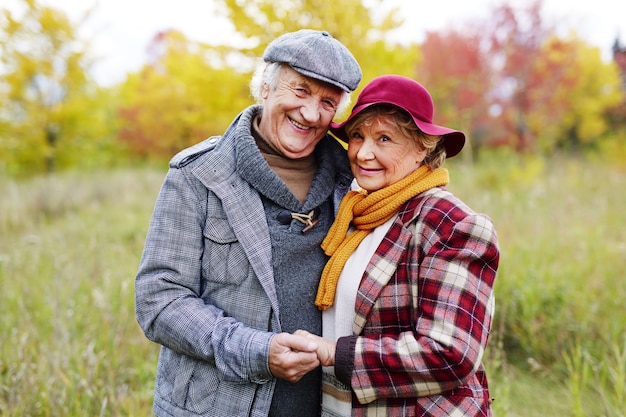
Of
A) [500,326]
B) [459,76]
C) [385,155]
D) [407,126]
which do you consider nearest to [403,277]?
[385,155]

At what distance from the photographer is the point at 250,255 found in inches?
69.8

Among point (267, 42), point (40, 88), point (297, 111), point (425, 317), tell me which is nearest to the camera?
point (425, 317)

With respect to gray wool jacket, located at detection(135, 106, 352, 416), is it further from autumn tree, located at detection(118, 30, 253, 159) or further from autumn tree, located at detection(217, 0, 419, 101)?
autumn tree, located at detection(118, 30, 253, 159)

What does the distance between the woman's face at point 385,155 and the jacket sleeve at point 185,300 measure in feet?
2.08

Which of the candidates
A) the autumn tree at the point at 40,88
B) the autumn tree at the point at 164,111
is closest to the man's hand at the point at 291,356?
the autumn tree at the point at 164,111

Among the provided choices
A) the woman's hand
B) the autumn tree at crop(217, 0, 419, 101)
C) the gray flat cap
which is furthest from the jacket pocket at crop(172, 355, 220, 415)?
the autumn tree at crop(217, 0, 419, 101)

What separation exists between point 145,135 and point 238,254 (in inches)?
730

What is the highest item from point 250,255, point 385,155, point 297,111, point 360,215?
point 297,111

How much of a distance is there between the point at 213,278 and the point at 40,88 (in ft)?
52.0

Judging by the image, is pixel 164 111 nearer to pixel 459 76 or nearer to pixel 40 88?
pixel 40 88

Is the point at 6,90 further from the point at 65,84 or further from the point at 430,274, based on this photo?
the point at 430,274

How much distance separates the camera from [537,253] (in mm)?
4691

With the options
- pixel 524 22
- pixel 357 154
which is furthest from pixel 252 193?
pixel 524 22

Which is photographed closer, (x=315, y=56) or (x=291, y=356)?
(x=291, y=356)
